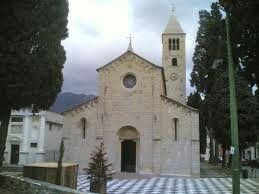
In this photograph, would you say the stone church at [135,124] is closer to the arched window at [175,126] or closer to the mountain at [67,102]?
the arched window at [175,126]

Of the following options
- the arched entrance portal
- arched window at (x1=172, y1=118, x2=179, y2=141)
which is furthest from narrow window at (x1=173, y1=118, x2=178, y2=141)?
the arched entrance portal

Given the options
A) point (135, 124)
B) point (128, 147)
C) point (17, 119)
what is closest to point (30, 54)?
point (135, 124)

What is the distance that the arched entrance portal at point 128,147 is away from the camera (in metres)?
33.8

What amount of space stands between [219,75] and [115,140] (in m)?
11.5

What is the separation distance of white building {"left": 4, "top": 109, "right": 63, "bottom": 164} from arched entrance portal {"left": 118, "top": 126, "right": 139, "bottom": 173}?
13318 millimetres

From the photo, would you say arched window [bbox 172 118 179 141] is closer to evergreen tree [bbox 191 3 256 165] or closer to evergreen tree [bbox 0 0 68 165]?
evergreen tree [bbox 191 3 256 165]

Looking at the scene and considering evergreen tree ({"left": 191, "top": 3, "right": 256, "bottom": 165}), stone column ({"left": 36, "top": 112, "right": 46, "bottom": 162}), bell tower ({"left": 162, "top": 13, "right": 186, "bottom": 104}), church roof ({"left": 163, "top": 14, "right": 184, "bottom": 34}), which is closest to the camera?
evergreen tree ({"left": 191, "top": 3, "right": 256, "bottom": 165})

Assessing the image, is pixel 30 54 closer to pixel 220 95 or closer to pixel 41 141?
pixel 220 95

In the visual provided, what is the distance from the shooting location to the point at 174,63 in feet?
171

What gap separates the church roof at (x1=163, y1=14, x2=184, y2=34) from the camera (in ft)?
173

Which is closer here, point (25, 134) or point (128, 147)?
point (128, 147)

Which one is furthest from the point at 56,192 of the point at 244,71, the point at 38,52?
the point at 244,71

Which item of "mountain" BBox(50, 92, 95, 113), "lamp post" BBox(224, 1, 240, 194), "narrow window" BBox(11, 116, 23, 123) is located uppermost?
"mountain" BBox(50, 92, 95, 113)

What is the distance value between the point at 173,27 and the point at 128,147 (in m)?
24.3
